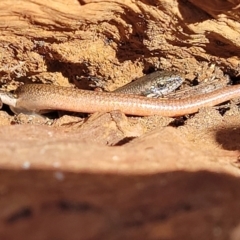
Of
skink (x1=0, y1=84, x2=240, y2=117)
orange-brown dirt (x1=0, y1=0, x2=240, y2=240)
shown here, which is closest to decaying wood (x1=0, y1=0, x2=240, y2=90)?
A: orange-brown dirt (x1=0, y1=0, x2=240, y2=240)

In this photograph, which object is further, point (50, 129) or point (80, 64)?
point (80, 64)

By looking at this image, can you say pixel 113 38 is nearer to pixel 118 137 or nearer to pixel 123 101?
pixel 123 101

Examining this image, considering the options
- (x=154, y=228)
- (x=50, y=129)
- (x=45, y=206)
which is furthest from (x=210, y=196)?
(x=50, y=129)

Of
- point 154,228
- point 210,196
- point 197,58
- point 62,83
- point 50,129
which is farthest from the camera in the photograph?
point 62,83

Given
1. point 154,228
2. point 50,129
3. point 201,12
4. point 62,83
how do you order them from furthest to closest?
point 62,83 < point 201,12 < point 50,129 < point 154,228

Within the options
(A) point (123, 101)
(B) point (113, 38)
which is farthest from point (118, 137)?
(A) point (123, 101)

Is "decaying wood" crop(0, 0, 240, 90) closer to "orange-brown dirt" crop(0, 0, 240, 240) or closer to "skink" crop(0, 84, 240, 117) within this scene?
"orange-brown dirt" crop(0, 0, 240, 240)

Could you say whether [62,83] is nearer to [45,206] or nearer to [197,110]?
[197,110]

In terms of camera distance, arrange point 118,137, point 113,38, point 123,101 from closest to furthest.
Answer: point 118,137, point 113,38, point 123,101
